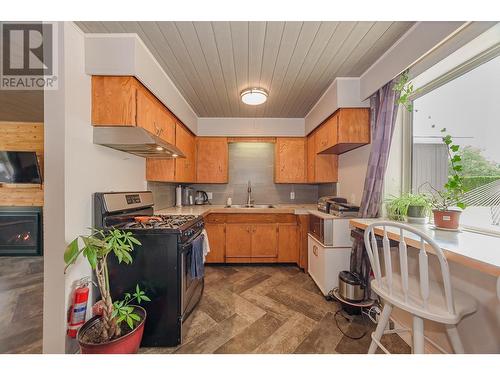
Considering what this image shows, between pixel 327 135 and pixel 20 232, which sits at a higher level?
pixel 327 135

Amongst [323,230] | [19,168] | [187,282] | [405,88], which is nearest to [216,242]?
[187,282]

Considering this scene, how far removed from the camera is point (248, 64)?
69.9 inches

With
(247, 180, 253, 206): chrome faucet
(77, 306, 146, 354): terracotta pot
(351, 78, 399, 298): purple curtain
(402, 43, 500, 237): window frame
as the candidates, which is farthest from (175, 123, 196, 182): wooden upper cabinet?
(402, 43, 500, 237): window frame

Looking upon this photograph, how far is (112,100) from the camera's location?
1452 millimetres

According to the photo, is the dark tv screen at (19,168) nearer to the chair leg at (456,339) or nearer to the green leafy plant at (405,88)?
the green leafy plant at (405,88)

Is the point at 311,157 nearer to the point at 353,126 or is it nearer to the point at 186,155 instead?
the point at 353,126

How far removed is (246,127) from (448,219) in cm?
269

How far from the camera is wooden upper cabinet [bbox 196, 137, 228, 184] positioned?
10.4ft

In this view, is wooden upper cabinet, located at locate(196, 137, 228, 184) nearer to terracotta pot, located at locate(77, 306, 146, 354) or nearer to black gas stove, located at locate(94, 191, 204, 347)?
black gas stove, located at locate(94, 191, 204, 347)

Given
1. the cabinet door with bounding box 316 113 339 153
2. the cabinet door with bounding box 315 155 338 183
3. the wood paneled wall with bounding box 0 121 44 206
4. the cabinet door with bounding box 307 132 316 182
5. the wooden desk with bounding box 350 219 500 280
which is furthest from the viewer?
the wood paneled wall with bounding box 0 121 44 206

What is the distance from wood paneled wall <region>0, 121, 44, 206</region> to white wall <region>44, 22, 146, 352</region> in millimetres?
2822
